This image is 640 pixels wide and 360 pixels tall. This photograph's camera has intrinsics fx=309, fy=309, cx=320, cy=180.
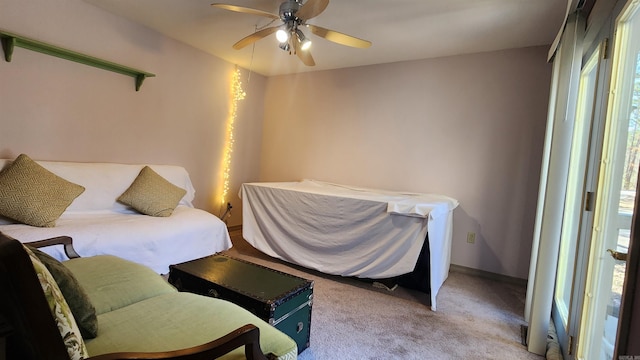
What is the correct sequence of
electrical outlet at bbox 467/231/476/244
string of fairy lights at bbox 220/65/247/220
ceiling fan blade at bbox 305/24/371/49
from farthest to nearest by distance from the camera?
string of fairy lights at bbox 220/65/247/220 < electrical outlet at bbox 467/231/476/244 < ceiling fan blade at bbox 305/24/371/49

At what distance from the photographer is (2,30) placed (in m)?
2.22

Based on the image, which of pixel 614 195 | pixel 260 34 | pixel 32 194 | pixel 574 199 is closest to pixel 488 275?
pixel 574 199

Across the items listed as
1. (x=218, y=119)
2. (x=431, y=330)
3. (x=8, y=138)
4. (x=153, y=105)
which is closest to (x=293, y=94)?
(x=218, y=119)

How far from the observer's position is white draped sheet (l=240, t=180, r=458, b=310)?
8.02ft

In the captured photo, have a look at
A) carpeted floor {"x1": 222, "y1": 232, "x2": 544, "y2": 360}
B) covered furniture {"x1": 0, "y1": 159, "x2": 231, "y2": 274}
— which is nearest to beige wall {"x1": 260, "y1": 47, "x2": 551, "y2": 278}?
carpeted floor {"x1": 222, "y1": 232, "x2": 544, "y2": 360}

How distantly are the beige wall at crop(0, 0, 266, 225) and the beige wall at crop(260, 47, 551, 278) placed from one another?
4.17 feet

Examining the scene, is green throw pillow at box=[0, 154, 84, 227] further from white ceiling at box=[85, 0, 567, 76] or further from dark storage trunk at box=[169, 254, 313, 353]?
white ceiling at box=[85, 0, 567, 76]

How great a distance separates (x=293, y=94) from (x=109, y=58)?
2156 mm

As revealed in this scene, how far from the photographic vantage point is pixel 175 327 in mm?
1146

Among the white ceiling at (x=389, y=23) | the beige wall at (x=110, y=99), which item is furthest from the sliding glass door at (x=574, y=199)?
the beige wall at (x=110, y=99)

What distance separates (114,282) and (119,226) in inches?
37.8

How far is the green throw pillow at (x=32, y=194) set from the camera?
2049mm

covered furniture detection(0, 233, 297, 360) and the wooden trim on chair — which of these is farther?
the wooden trim on chair

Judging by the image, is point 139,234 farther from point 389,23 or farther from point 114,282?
point 389,23
